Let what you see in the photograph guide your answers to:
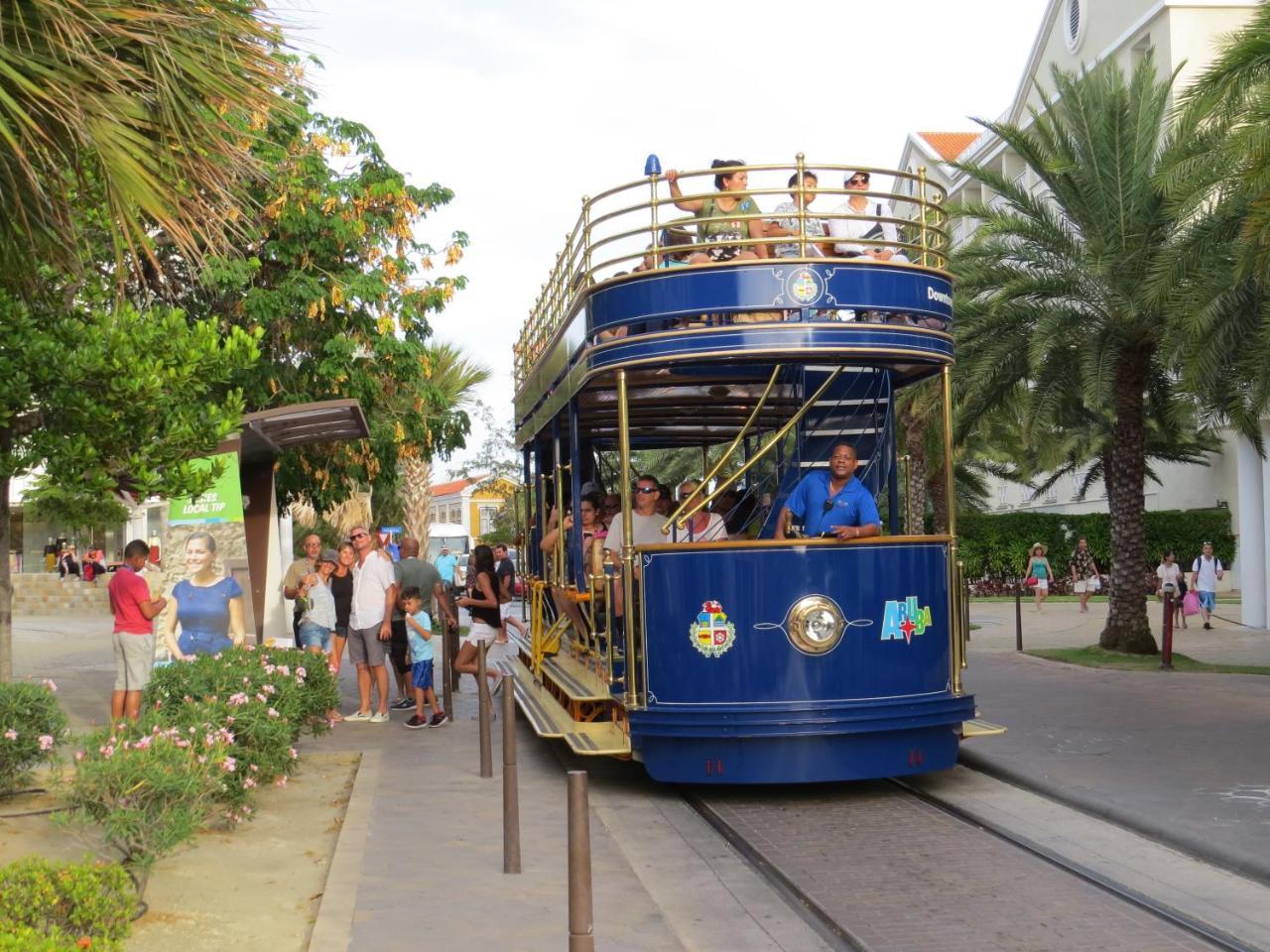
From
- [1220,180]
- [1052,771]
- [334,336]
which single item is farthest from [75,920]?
[334,336]

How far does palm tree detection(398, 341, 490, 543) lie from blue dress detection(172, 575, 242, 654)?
8.46 metres

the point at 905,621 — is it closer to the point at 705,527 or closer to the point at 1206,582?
the point at 705,527

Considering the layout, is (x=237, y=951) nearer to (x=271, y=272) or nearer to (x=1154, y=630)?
(x=271, y=272)

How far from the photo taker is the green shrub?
16.0ft

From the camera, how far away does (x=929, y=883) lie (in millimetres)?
7332

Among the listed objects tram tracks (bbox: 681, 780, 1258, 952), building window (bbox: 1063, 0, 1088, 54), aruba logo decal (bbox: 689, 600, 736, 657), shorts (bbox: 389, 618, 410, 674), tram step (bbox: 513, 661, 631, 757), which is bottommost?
tram tracks (bbox: 681, 780, 1258, 952)

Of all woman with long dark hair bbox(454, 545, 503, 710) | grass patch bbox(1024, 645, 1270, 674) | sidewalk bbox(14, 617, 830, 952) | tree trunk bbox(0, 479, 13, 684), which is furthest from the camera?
grass patch bbox(1024, 645, 1270, 674)

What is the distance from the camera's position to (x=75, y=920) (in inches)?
197

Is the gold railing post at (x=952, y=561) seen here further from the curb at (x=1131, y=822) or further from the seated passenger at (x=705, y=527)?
the seated passenger at (x=705, y=527)

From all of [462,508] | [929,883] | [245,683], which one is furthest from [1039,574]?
[462,508]

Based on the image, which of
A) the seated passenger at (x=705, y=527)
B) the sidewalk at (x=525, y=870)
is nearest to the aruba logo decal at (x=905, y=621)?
the seated passenger at (x=705, y=527)

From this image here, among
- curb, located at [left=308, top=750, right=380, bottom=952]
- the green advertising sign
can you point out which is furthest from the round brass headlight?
the green advertising sign

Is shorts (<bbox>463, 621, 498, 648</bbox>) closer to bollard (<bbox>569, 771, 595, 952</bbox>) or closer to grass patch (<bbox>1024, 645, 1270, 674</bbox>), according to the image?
bollard (<bbox>569, 771, 595, 952</bbox>)

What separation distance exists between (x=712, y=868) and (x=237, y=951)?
274 cm
